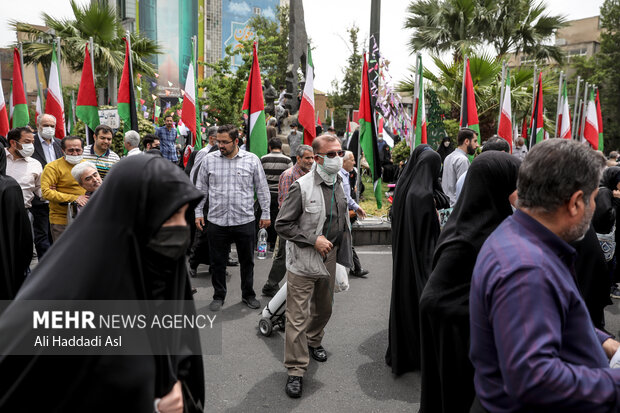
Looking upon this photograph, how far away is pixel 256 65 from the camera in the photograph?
7.93 m

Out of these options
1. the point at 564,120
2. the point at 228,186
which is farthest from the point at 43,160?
the point at 564,120

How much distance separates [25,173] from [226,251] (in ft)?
8.86

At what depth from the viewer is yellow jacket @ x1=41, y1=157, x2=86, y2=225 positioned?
4.89 metres

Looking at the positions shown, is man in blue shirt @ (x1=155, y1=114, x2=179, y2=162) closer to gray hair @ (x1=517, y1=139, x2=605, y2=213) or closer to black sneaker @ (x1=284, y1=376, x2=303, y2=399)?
black sneaker @ (x1=284, y1=376, x2=303, y2=399)

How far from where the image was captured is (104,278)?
1.46 metres

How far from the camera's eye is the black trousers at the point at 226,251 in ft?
18.1

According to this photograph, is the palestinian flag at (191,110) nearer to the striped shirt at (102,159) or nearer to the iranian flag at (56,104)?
the iranian flag at (56,104)

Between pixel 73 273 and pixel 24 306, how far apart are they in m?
0.20

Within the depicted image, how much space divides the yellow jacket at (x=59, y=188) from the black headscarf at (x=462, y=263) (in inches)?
155

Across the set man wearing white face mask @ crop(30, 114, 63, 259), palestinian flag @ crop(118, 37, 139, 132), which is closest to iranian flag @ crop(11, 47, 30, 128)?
man wearing white face mask @ crop(30, 114, 63, 259)

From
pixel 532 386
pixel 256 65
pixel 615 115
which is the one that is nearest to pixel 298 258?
pixel 532 386

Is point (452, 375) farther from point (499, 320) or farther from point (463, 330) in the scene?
point (499, 320)

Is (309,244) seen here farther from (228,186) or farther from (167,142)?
(167,142)

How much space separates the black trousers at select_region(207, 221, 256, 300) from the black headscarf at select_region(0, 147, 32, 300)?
198cm
